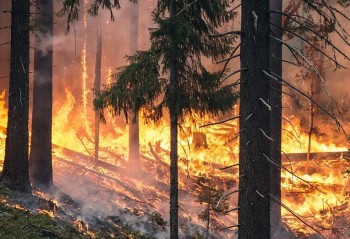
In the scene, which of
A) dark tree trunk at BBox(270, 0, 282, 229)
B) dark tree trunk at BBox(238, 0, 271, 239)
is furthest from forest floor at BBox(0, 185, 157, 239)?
dark tree trunk at BBox(270, 0, 282, 229)

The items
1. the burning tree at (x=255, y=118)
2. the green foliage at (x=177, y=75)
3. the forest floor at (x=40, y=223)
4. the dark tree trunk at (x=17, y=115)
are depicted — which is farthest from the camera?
the dark tree trunk at (x=17, y=115)

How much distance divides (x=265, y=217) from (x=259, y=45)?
7.47 ft

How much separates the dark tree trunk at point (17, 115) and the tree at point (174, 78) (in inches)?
104

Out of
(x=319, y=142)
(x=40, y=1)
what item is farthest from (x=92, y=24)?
(x=319, y=142)

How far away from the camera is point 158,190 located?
52.4 ft

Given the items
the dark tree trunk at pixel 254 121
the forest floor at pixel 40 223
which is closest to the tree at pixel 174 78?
the forest floor at pixel 40 223

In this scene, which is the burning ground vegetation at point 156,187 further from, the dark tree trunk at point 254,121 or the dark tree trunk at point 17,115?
the dark tree trunk at point 254,121

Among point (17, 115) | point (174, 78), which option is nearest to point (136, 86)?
point (174, 78)

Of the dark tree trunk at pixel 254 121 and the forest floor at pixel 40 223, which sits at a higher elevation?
the dark tree trunk at pixel 254 121

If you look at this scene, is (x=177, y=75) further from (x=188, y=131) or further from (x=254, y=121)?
(x=254, y=121)

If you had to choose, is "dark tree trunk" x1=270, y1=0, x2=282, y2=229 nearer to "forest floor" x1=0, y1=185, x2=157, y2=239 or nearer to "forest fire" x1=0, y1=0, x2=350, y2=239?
"forest fire" x1=0, y1=0, x2=350, y2=239

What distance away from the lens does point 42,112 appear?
11.9 metres

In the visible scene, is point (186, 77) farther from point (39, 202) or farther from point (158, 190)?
point (158, 190)

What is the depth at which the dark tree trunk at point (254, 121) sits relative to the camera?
4965 mm
